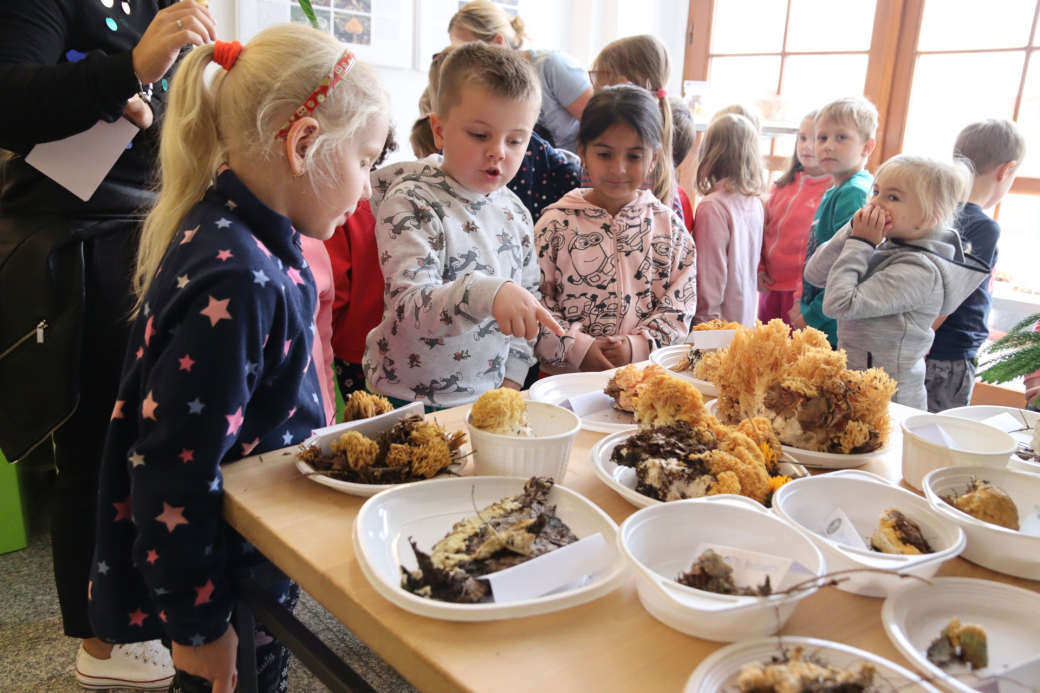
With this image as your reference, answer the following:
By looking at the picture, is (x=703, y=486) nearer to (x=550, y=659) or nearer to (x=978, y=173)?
(x=550, y=659)

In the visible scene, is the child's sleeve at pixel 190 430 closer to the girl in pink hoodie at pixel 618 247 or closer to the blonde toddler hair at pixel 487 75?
the blonde toddler hair at pixel 487 75

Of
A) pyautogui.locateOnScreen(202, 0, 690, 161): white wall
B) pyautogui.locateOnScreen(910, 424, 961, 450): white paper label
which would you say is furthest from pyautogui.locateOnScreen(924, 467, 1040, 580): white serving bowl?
pyautogui.locateOnScreen(202, 0, 690, 161): white wall

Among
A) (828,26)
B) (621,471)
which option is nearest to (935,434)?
(621,471)

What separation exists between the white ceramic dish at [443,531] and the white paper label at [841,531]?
24cm

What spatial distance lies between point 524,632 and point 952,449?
624mm

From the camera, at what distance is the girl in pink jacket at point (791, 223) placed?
9.68ft

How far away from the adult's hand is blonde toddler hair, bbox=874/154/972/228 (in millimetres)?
1794

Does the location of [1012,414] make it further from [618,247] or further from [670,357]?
[618,247]

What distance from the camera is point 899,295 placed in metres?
1.99

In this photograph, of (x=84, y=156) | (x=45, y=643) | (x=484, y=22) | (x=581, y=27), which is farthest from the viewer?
(x=581, y=27)

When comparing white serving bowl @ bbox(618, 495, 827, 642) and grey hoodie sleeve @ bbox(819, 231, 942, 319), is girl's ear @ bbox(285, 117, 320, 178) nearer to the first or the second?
white serving bowl @ bbox(618, 495, 827, 642)

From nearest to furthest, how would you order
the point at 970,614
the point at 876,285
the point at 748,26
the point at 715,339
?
the point at 970,614, the point at 715,339, the point at 876,285, the point at 748,26

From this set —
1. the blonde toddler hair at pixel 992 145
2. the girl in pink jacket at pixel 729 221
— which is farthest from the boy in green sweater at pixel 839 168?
the blonde toddler hair at pixel 992 145

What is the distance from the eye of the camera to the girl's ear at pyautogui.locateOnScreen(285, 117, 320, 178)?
96 centimetres
